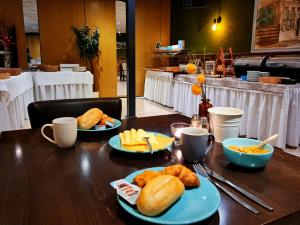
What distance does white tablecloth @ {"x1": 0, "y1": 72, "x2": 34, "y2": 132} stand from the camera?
250 cm

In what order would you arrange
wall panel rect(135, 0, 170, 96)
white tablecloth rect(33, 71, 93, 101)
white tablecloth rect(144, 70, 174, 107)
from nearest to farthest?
white tablecloth rect(33, 71, 93, 101), white tablecloth rect(144, 70, 174, 107), wall panel rect(135, 0, 170, 96)

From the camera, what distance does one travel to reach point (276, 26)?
3662mm

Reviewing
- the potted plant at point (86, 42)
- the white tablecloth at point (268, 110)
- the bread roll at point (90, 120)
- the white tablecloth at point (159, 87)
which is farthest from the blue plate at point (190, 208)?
the potted plant at point (86, 42)

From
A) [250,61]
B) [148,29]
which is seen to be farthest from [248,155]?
[148,29]

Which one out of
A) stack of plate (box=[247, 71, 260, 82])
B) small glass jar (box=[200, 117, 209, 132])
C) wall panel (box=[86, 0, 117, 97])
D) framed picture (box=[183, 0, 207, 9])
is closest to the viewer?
small glass jar (box=[200, 117, 209, 132])

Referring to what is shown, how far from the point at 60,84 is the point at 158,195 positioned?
12.3 feet

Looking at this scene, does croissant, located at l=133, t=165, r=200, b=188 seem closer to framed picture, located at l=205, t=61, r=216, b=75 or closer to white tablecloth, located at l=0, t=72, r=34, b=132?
white tablecloth, located at l=0, t=72, r=34, b=132

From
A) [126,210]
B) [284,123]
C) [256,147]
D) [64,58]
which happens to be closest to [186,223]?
[126,210]

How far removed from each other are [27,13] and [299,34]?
511cm

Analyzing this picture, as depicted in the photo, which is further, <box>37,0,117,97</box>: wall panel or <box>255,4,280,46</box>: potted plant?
<box>37,0,117,97</box>: wall panel

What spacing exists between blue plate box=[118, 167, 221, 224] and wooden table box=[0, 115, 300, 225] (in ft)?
0.07

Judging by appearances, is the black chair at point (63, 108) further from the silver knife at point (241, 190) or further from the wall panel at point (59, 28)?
the wall panel at point (59, 28)

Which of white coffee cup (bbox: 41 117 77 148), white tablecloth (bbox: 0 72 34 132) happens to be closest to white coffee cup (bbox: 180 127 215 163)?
white coffee cup (bbox: 41 117 77 148)

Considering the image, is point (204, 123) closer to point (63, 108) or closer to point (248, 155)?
point (248, 155)
